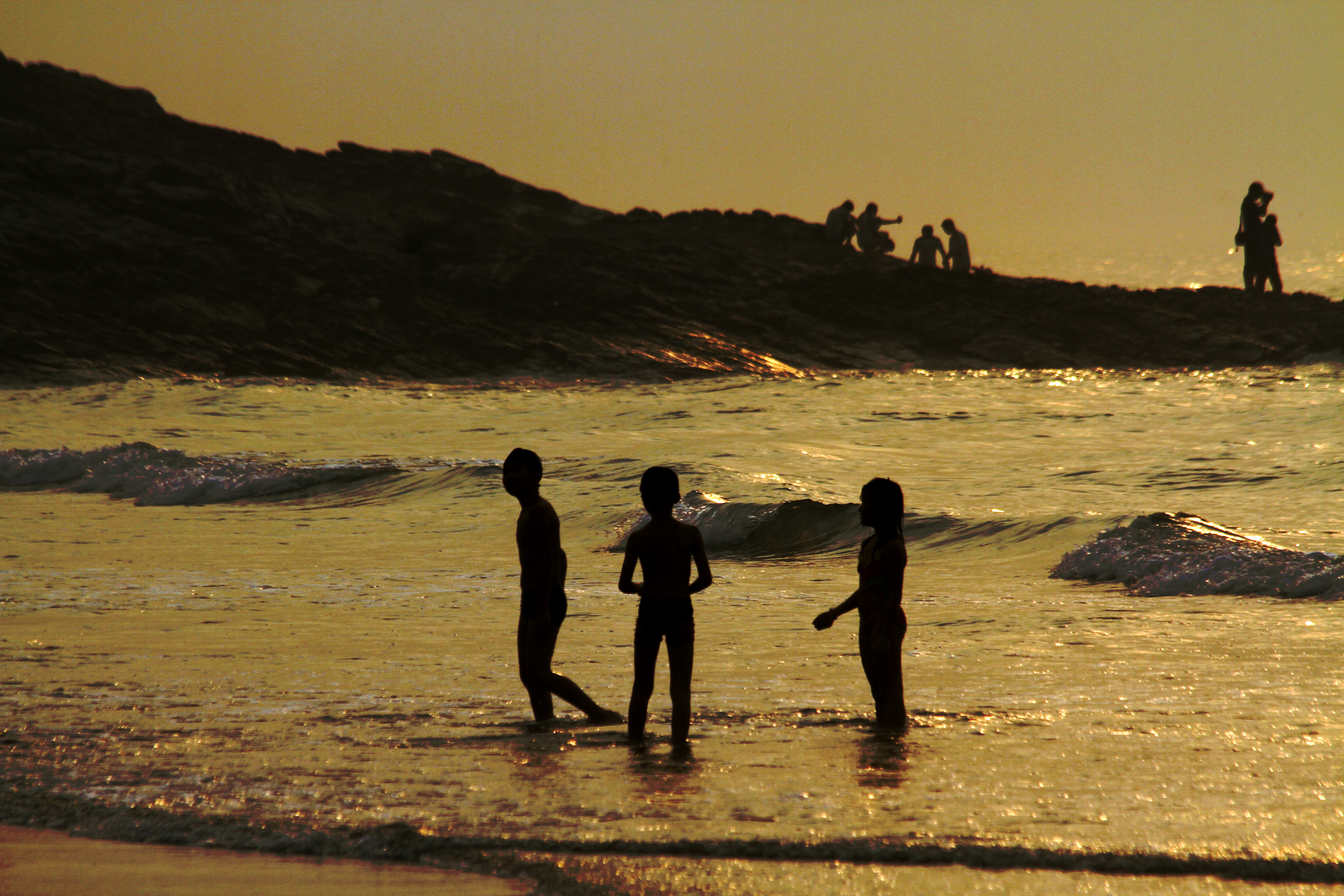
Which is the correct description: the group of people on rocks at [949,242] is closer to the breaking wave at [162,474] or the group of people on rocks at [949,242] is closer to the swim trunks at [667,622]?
the breaking wave at [162,474]

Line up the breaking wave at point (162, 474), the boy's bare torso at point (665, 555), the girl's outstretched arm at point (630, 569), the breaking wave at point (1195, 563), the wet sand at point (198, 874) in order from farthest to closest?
the breaking wave at point (162, 474), the breaking wave at point (1195, 563), the boy's bare torso at point (665, 555), the girl's outstretched arm at point (630, 569), the wet sand at point (198, 874)

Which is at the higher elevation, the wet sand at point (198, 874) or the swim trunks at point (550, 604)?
the swim trunks at point (550, 604)

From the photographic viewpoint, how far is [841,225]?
3775cm

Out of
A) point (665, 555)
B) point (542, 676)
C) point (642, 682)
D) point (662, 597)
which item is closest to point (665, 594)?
point (662, 597)

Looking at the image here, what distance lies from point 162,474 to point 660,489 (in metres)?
13.7

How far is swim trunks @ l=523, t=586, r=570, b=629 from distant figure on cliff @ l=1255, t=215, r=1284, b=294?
3050cm

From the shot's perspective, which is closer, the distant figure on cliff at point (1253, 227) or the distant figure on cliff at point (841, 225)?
the distant figure on cliff at point (1253, 227)

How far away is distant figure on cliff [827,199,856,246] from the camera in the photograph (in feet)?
122

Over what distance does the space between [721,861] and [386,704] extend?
94.0 inches

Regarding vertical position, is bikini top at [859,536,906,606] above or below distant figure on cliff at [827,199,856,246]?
below

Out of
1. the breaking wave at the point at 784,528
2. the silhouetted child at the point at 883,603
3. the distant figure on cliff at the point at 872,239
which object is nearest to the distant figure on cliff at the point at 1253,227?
the distant figure on cliff at the point at 872,239

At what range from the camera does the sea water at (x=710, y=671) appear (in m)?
3.88

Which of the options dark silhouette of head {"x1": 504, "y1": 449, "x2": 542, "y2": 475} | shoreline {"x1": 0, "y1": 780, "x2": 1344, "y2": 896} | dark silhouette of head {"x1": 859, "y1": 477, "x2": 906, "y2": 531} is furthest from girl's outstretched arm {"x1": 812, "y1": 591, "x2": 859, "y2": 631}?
dark silhouette of head {"x1": 504, "y1": 449, "x2": 542, "y2": 475}

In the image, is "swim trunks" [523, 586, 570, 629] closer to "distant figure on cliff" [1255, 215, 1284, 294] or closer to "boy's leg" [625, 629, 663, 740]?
"boy's leg" [625, 629, 663, 740]
